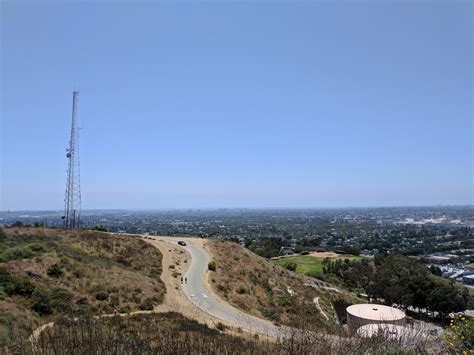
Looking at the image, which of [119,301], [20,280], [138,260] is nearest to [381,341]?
[119,301]

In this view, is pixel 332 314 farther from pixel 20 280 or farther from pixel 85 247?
pixel 20 280

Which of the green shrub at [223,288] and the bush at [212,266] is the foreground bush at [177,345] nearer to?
the green shrub at [223,288]

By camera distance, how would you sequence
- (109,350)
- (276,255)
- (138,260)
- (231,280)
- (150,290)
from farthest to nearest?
1. (276,255)
2. (138,260)
3. (231,280)
4. (150,290)
5. (109,350)

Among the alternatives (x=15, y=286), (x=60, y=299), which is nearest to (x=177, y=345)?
(x=60, y=299)

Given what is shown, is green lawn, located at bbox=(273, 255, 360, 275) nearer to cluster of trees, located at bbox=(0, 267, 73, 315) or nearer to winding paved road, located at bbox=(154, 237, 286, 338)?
winding paved road, located at bbox=(154, 237, 286, 338)

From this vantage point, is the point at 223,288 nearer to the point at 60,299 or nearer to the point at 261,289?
the point at 261,289

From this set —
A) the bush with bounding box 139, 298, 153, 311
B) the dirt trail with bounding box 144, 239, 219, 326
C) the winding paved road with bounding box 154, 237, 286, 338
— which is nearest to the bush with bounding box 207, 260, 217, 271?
the winding paved road with bounding box 154, 237, 286, 338
